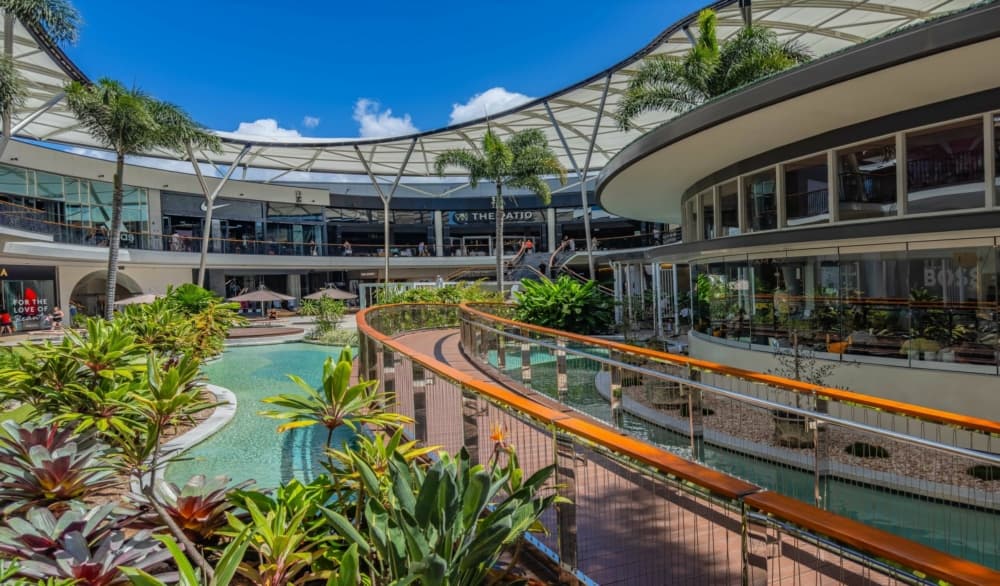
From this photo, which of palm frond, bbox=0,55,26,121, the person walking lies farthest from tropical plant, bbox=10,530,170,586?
the person walking

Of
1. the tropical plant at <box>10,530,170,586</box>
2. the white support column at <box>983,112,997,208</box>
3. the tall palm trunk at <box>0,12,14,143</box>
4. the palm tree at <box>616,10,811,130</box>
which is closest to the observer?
the tropical plant at <box>10,530,170,586</box>

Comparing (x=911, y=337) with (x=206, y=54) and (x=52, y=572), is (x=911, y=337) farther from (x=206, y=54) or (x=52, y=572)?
(x=206, y=54)

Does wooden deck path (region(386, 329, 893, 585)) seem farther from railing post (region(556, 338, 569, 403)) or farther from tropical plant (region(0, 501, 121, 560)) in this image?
railing post (region(556, 338, 569, 403))

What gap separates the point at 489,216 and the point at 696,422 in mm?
48320

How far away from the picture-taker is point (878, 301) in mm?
8836

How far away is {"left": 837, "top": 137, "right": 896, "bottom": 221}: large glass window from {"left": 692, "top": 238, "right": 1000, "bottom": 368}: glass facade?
615 millimetres

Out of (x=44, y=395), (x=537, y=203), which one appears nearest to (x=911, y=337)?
(x=44, y=395)

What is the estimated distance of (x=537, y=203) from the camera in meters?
52.0

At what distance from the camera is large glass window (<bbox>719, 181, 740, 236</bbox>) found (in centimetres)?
1239

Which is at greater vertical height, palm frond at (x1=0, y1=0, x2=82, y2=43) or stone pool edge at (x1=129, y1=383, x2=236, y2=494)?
palm frond at (x1=0, y1=0, x2=82, y2=43)

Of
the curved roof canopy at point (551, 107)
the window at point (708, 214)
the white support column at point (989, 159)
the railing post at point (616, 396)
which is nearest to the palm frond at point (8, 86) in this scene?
the curved roof canopy at point (551, 107)

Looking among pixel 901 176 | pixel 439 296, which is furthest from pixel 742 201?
pixel 439 296

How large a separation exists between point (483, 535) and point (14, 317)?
35.8 m

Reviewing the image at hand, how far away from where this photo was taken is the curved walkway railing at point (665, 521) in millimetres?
1888
